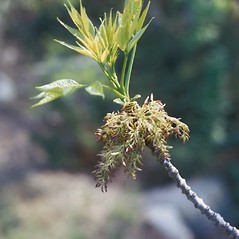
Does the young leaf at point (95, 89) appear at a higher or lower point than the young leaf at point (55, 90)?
lower

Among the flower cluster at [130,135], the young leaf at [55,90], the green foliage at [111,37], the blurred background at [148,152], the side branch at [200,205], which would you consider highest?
the blurred background at [148,152]

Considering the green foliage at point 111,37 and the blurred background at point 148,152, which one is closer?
the green foliage at point 111,37

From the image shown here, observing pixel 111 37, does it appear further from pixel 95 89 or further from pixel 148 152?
pixel 148 152

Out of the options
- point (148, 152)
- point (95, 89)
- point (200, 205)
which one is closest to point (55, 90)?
point (95, 89)

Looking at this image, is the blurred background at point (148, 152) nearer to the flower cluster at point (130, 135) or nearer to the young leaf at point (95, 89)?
the flower cluster at point (130, 135)

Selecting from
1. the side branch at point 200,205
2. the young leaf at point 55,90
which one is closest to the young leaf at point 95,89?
the young leaf at point 55,90

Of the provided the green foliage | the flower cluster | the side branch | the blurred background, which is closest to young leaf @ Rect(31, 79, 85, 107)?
the green foliage
